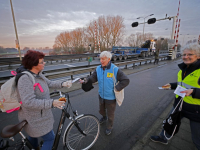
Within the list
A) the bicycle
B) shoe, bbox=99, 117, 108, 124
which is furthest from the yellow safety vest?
shoe, bbox=99, 117, 108, 124

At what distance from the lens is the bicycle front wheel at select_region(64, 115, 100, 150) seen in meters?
2.10

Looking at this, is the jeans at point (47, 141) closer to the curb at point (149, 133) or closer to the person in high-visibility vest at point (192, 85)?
the curb at point (149, 133)

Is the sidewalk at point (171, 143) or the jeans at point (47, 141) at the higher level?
the jeans at point (47, 141)

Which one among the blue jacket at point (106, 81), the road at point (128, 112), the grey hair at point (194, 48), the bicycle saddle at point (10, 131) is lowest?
the road at point (128, 112)

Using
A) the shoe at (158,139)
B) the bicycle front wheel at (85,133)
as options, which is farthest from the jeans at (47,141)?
the shoe at (158,139)

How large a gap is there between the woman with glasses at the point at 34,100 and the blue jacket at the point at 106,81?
3.68 feet

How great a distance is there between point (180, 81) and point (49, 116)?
2.24 metres

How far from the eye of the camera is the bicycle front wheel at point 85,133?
6.88ft

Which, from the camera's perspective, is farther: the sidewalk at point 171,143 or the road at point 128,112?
the road at point 128,112

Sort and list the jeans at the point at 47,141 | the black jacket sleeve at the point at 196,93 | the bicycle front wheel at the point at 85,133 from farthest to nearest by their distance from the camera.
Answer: the bicycle front wheel at the point at 85,133 < the jeans at the point at 47,141 < the black jacket sleeve at the point at 196,93

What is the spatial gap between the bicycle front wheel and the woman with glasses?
0.58 metres

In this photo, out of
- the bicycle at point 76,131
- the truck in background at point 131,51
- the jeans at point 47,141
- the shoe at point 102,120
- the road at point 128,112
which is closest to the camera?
the jeans at point 47,141

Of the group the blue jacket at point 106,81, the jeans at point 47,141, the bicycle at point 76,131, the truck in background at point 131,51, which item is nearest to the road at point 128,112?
the bicycle at point 76,131

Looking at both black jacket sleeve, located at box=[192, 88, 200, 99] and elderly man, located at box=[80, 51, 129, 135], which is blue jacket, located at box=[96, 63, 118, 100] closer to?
elderly man, located at box=[80, 51, 129, 135]
